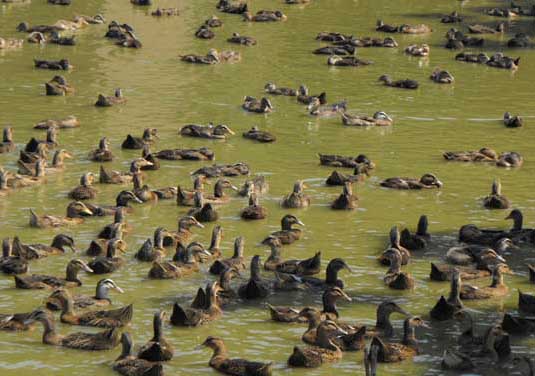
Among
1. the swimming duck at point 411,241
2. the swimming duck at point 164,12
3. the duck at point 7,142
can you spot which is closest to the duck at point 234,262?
the swimming duck at point 411,241

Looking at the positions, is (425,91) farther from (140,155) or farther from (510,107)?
(140,155)

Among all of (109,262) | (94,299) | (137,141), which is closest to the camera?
(94,299)

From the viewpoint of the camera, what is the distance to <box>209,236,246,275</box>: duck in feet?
95.2

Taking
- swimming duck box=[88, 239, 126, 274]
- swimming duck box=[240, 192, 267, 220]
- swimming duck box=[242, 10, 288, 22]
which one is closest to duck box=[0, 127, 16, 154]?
swimming duck box=[240, 192, 267, 220]

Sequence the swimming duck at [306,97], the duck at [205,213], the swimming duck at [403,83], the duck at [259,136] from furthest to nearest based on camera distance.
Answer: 1. the swimming duck at [403,83]
2. the swimming duck at [306,97]
3. the duck at [259,136]
4. the duck at [205,213]

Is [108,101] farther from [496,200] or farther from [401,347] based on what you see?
[401,347]

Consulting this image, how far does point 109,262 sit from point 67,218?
4020 mm

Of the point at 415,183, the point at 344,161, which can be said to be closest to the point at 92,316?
the point at 415,183

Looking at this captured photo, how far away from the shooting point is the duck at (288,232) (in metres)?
31.7

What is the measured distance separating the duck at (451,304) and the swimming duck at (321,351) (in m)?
2.36

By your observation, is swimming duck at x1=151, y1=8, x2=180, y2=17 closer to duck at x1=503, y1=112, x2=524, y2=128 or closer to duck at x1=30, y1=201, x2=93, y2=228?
duck at x1=503, y1=112, x2=524, y2=128

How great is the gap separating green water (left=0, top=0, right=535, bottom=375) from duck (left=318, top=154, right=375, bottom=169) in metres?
0.38

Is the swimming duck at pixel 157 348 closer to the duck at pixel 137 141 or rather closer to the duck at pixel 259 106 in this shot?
the duck at pixel 137 141

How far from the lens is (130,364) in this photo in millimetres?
23500
